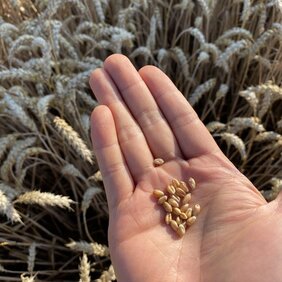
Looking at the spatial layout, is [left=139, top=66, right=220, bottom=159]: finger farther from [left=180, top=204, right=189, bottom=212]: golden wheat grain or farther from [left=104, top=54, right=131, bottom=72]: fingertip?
[left=180, top=204, right=189, bottom=212]: golden wheat grain

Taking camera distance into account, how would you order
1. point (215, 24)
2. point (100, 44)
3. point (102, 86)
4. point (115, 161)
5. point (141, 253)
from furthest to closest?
1. point (215, 24)
2. point (100, 44)
3. point (102, 86)
4. point (115, 161)
5. point (141, 253)

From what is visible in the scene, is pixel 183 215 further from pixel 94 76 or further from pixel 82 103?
pixel 82 103

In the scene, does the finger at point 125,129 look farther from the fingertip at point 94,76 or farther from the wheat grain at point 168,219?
the wheat grain at point 168,219

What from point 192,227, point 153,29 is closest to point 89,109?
point 153,29

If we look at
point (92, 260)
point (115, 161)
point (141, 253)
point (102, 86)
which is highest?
point (102, 86)

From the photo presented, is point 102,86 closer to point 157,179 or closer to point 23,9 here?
point 157,179

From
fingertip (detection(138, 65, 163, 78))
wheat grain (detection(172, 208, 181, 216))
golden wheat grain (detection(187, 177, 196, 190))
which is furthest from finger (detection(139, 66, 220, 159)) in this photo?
wheat grain (detection(172, 208, 181, 216))

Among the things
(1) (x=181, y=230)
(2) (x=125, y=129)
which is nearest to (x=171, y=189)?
(1) (x=181, y=230)

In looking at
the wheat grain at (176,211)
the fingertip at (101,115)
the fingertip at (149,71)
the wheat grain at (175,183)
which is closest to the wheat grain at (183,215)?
the wheat grain at (176,211)
